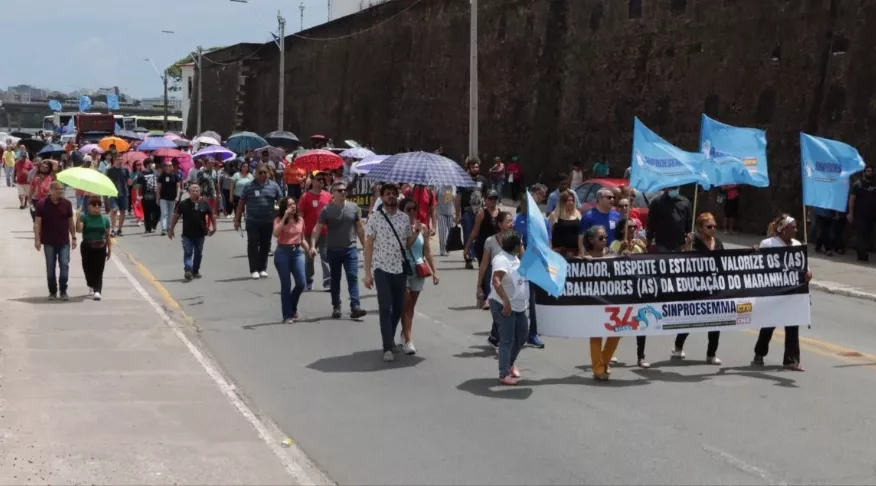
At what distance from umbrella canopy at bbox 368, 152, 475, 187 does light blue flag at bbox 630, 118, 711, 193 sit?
9.04 feet

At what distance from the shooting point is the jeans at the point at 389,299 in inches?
404

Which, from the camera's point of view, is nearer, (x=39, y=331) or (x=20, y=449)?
(x=20, y=449)

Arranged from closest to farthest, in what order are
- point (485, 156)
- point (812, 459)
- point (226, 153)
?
1. point (812, 459)
2. point (226, 153)
3. point (485, 156)

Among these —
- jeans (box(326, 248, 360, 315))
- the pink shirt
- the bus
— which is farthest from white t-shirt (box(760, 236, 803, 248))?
the bus

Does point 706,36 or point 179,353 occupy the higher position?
point 706,36

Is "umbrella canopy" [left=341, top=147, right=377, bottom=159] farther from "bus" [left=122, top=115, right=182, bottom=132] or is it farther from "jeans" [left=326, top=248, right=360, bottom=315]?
"bus" [left=122, top=115, right=182, bottom=132]

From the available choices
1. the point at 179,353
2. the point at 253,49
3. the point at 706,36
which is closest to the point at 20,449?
the point at 179,353

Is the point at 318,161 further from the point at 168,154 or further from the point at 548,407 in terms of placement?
the point at 548,407

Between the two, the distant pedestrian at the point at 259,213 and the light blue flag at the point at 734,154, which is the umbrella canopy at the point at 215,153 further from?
the light blue flag at the point at 734,154

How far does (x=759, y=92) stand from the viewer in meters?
24.0

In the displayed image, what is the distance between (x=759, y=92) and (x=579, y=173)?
5.23m

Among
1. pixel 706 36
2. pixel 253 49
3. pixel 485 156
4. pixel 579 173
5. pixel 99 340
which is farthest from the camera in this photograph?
pixel 253 49

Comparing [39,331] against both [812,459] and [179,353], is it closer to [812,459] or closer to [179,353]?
[179,353]

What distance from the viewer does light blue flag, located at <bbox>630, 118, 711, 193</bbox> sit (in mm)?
11305
